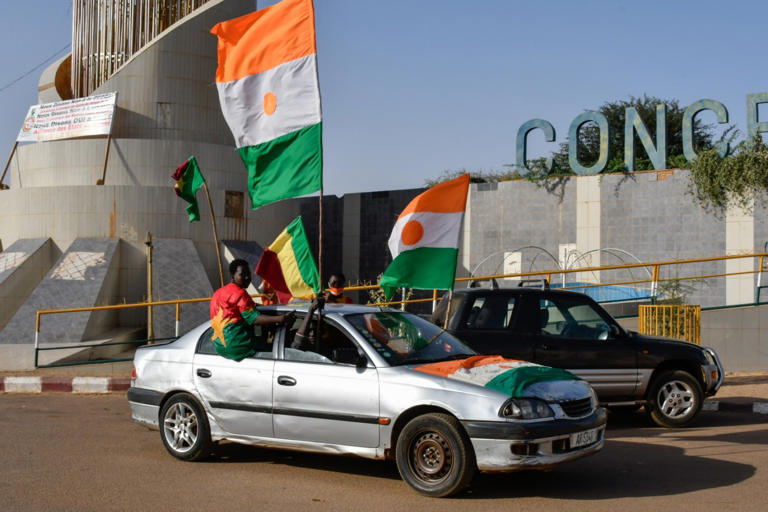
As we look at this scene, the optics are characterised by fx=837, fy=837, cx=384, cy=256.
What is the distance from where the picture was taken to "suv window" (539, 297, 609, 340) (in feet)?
34.2

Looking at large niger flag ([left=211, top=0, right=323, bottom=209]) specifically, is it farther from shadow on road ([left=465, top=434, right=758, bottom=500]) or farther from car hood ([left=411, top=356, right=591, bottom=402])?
shadow on road ([left=465, top=434, right=758, bottom=500])

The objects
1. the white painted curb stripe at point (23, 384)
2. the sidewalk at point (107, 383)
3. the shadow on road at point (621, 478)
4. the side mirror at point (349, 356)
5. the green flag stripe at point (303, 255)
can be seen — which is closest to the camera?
the shadow on road at point (621, 478)

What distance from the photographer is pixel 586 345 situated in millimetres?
10359

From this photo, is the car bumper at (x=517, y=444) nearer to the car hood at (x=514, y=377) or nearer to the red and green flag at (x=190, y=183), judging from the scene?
the car hood at (x=514, y=377)

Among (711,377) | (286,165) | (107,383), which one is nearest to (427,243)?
(286,165)

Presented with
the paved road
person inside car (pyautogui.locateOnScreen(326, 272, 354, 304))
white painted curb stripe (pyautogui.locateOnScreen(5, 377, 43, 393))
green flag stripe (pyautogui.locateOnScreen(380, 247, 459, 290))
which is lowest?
white painted curb stripe (pyautogui.locateOnScreen(5, 377, 43, 393))

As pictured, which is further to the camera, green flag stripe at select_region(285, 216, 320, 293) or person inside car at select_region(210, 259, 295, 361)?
green flag stripe at select_region(285, 216, 320, 293)

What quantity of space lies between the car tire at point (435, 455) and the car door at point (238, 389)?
1.47 metres

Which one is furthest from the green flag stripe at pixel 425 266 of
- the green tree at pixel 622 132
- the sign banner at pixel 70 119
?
the green tree at pixel 622 132

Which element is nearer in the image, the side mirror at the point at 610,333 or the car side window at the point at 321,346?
the car side window at the point at 321,346

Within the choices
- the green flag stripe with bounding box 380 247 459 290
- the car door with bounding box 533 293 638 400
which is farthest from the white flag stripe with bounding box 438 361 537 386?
the car door with bounding box 533 293 638 400

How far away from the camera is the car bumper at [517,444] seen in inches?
251

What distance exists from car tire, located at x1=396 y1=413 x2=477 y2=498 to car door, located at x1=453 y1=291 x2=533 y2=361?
3611 millimetres

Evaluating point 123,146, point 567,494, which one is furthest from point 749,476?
point 123,146
